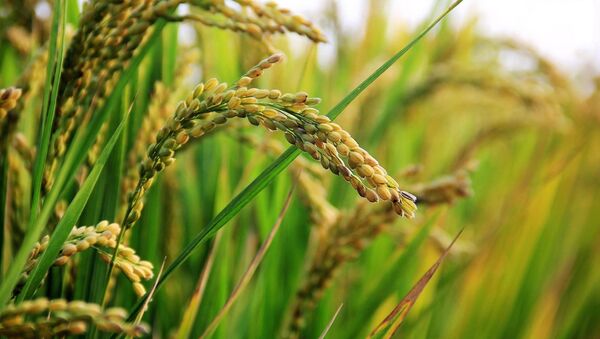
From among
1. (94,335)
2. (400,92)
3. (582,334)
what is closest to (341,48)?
(400,92)

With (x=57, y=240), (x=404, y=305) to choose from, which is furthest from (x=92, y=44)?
(x=404, y=305)

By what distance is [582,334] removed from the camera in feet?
6.40

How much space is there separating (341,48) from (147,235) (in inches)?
69.3

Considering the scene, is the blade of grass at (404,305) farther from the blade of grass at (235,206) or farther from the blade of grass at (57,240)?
the blade of grass at (57,240)

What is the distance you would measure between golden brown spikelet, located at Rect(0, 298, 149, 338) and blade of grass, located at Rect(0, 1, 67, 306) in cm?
4

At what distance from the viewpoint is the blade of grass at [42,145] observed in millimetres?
592

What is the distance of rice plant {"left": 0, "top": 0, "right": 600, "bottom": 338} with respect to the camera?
657 mm

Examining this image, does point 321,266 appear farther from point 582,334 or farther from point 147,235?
point 582,334

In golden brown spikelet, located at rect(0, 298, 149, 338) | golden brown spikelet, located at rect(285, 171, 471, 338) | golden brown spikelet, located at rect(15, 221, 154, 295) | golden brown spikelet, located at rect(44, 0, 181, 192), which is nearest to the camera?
golden brown spikelet, located at rect(0, 298, 149, 338)

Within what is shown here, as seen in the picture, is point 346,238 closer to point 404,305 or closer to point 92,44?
point 404,305

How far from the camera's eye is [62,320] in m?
0.56

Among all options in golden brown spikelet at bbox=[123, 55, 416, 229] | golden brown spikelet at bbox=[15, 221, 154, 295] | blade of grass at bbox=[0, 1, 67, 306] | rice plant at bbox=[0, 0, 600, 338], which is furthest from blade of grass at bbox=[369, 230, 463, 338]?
blade of grass at bbox=[0, 1, 67, 306]

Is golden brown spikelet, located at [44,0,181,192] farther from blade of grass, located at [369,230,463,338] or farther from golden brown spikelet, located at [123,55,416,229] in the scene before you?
blade of grass, located at [369,230,463,338]

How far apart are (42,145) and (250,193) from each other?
255mm
